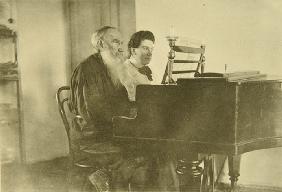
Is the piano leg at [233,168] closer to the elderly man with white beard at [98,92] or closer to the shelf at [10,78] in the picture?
the elderly man with white beard at [98,92]

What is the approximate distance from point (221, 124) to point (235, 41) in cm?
86

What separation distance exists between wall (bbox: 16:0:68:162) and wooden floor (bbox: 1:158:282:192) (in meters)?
0.13

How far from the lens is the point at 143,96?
4.11 ft

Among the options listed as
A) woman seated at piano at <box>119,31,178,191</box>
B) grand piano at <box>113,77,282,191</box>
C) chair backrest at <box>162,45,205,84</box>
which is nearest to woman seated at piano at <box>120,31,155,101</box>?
woman seated at piano at <box>119,31,178,191</box>

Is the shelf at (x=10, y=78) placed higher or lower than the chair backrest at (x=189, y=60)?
lower

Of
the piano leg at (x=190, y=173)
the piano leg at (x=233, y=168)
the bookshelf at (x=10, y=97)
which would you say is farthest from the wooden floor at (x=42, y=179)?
the piano leg at (x=190, y=173)

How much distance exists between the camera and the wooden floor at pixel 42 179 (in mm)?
1957

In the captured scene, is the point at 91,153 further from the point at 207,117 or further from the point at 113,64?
the point at 207,117

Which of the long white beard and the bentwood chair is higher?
the long white beard

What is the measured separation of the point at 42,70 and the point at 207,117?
177 cm

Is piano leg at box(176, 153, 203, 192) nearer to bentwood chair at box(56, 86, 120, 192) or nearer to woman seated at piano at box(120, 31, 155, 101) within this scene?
bentwood chair at box(56, 86, 120, 192)

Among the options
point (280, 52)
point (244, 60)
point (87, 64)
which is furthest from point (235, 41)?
point (87, 64)

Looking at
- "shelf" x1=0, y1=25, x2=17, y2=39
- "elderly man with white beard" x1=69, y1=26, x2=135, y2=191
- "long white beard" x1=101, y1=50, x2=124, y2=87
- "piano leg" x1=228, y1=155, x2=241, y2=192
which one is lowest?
"piano leg" x1=228, y1=155, x2=241, y2=192

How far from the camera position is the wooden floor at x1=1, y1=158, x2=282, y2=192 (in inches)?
77.0
